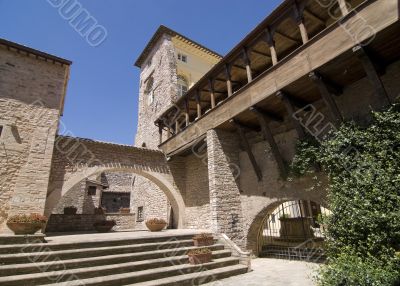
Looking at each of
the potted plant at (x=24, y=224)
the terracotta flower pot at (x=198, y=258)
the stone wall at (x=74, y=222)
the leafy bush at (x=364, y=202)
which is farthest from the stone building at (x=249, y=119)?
the potted plant at (x=24, y=224)

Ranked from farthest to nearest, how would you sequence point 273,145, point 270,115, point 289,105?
point 270,115 → point 273,145 → point 289,105

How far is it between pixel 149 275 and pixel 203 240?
7.43 ft

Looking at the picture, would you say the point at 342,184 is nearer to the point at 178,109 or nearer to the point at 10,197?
the point at 178,109

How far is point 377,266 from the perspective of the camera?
4426mm

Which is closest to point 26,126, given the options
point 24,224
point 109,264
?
point 24,224

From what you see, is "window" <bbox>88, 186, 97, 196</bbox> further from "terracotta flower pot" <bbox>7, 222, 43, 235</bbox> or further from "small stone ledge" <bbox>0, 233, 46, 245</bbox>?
"small stone ledge" <bbox>0, 233, 46, 245</bbox>

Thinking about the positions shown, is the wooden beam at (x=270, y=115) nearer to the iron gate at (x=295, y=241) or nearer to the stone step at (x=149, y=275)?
the iron gate at (x=295, y=241)

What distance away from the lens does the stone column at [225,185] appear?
844 centimetres

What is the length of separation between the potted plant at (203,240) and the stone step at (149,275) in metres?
0.67

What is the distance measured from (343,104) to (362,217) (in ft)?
10.8

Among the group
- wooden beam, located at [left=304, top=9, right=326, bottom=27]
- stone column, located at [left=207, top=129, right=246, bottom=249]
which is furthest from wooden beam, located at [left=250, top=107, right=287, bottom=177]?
wooden beam, located at [left=304, top=9, right=326, bottom=27]

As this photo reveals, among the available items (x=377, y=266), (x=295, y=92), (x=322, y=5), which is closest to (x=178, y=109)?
(x=295, y=92)

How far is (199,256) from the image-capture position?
6.46m

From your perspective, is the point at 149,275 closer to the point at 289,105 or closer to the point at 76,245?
the point at 76,245
